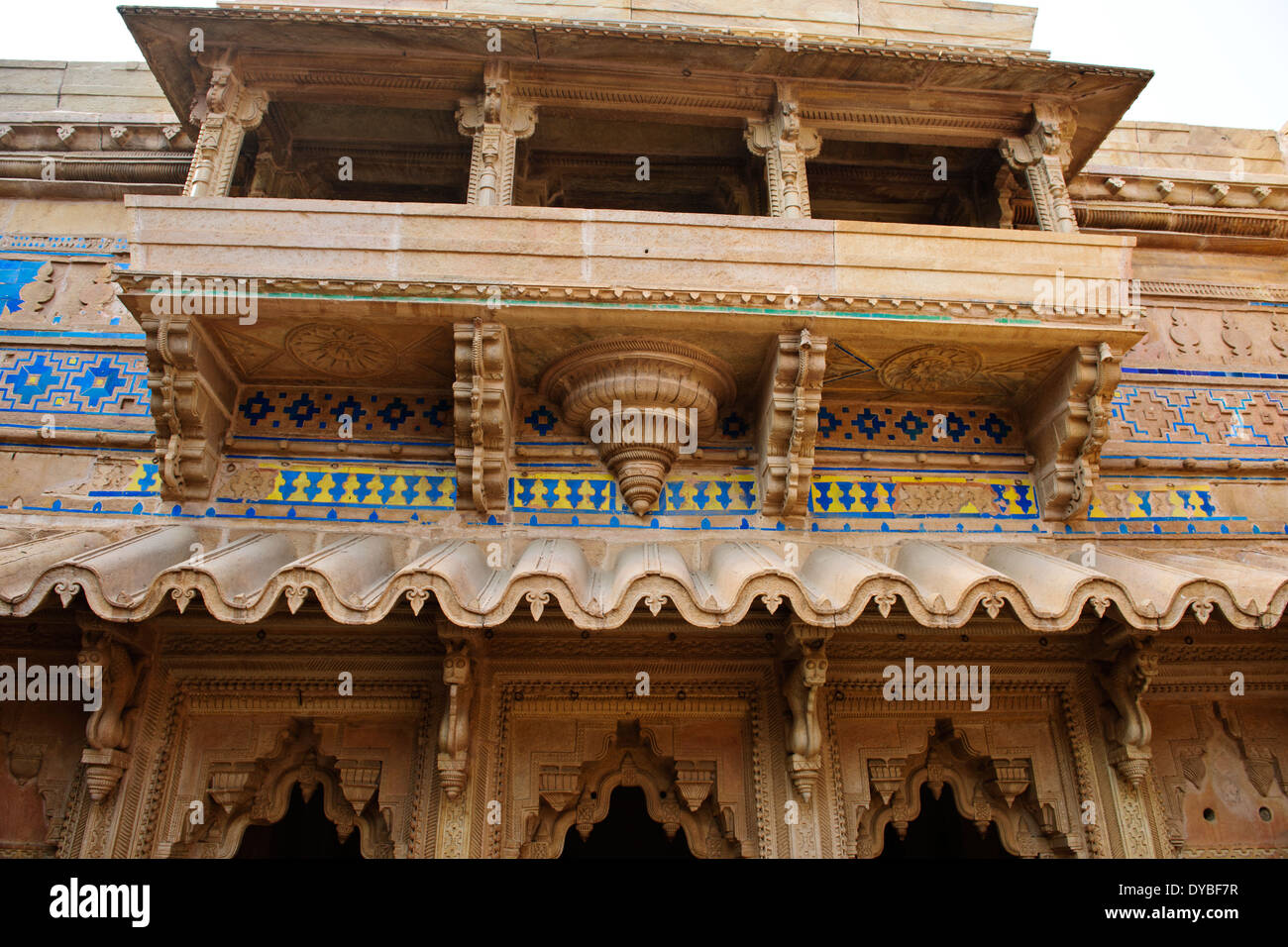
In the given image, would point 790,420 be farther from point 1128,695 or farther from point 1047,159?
point 1047,159

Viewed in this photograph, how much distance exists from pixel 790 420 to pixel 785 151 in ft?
6.11

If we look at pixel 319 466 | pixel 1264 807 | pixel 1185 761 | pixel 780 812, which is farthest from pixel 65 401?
pixel 1264 807

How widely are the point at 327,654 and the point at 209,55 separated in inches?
150

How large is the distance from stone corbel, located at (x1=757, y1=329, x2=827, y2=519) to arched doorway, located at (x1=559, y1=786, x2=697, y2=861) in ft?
12.3

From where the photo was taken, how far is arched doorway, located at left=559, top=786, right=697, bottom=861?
302 inches

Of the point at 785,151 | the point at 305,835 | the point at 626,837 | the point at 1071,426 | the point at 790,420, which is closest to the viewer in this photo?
the point at 790,420

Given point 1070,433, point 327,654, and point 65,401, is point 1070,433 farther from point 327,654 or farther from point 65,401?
point 65,401

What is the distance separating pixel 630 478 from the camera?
517cm

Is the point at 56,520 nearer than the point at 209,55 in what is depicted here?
Yes

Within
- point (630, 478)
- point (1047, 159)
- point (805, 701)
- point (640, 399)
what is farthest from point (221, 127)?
point (1047, 159)

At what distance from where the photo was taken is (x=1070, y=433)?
512 centimetres
